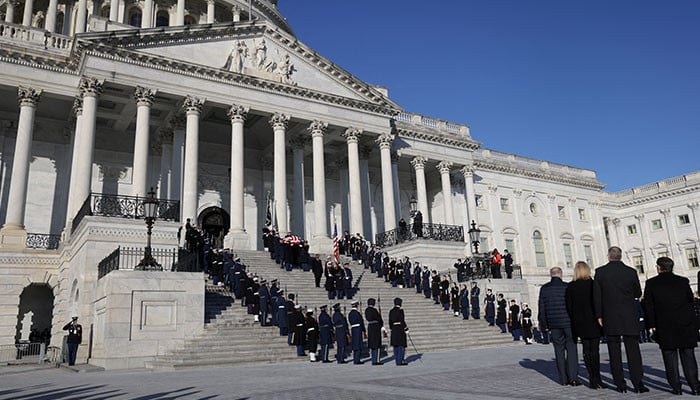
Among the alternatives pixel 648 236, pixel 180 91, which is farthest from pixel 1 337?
pixel 648 236

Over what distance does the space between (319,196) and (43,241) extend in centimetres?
1498

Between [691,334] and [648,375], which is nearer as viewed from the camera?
[691,334]

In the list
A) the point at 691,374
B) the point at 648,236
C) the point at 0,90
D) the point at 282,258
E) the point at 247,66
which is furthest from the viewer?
the point at 648,236

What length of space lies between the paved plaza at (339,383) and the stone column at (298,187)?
20473 millimetres

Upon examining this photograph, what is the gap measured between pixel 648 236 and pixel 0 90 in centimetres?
5961

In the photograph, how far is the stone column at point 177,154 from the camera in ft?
96.9

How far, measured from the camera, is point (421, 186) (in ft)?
130

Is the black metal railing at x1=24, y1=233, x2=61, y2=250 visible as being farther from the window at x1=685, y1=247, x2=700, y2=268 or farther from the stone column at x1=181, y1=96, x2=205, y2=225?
the window at x1=685, y1=247, x2=700, y2=268

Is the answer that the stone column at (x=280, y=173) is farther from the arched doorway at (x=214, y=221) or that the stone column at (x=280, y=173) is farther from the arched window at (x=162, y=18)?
the arched window at (x=162, y=18)

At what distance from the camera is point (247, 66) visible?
3216 centimetres

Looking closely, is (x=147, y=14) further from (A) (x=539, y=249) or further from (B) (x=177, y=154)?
(A) (x=539, y=249)

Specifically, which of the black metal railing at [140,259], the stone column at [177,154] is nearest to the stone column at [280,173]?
the stone column at [177,154]

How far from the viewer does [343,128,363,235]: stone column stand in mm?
33594

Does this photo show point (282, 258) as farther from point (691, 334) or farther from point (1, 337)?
point (691, 334)
